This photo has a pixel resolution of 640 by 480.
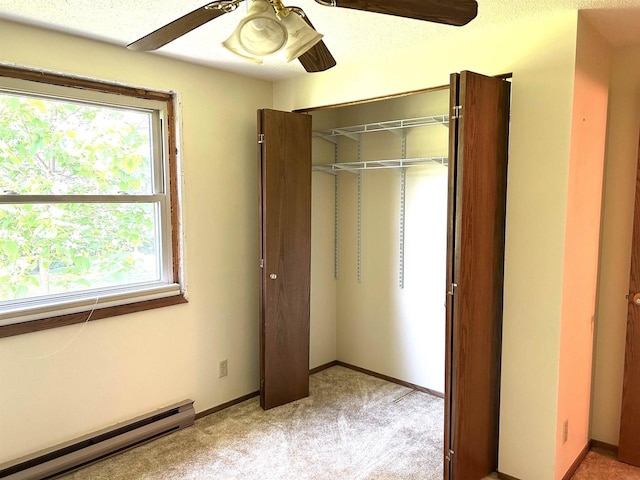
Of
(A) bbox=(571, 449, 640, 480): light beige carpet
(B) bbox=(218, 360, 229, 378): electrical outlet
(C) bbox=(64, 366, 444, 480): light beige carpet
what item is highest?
(B) bbox=(218, 360, 229, 378): electrical outlet

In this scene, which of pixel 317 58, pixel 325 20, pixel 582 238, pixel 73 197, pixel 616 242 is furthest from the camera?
pixel 616 242

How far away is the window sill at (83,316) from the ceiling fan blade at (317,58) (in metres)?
1.71

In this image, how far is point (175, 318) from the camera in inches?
116

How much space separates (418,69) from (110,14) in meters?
1.54

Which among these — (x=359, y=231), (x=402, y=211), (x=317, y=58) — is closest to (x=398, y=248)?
(x=402, y=211)

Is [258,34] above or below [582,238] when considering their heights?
above

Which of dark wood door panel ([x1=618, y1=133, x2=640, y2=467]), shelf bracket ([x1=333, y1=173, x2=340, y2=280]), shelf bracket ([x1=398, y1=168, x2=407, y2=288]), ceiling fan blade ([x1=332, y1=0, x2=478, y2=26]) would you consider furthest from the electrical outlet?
ceiling fan blade ([x1=332, y1=0, x2=478, y2=26])

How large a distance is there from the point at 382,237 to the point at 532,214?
1.52 meters

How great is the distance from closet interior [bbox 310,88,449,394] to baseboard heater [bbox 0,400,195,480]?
129 centimetres

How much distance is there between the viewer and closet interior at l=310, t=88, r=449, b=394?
334 cm

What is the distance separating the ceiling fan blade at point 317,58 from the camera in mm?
1677

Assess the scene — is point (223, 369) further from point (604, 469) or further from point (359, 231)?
point (604, 469)

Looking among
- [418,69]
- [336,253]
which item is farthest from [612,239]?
[336,253]

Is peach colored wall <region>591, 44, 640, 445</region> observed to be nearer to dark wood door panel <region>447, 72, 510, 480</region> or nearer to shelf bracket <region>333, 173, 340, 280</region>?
dark wood door panel <region>447, 72, 510, 480</region>
